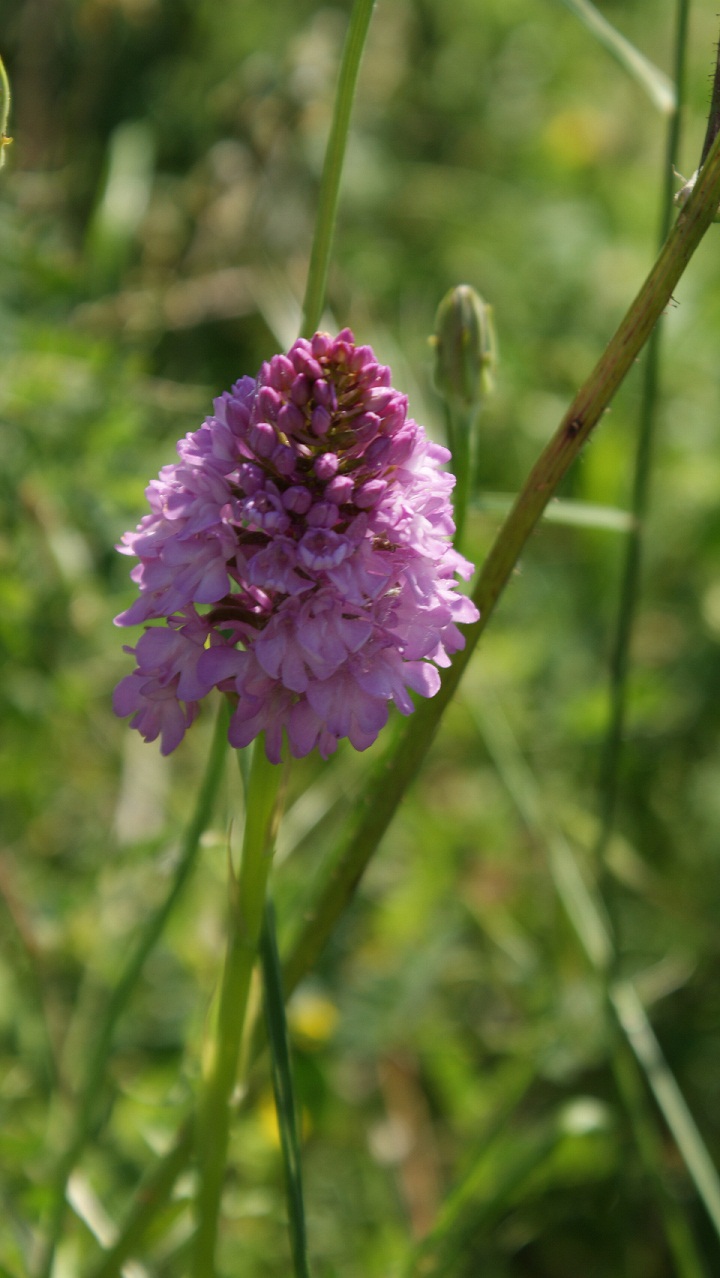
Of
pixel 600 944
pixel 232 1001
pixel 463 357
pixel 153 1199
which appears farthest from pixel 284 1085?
pixel 600 944

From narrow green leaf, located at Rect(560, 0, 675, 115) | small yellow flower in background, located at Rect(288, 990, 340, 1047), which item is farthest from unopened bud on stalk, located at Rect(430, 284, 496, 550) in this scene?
small yellow flower in background, located at Rect(288, 990, 340, 1047)

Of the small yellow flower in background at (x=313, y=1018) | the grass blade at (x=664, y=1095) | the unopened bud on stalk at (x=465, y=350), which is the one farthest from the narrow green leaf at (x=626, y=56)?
the small yellow flower in background at (x=313, y=1018)

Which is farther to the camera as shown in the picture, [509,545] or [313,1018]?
[313,1018]

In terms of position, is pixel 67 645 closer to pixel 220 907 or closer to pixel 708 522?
pixel 220 907

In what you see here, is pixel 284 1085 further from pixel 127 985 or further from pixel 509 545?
pixel 509 545

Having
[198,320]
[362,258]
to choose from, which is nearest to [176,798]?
[198,320]

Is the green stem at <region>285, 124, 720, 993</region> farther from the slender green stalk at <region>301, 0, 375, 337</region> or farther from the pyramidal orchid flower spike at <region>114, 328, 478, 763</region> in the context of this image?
the slender green stalk at <region>301, 0, 375, 337</region>
